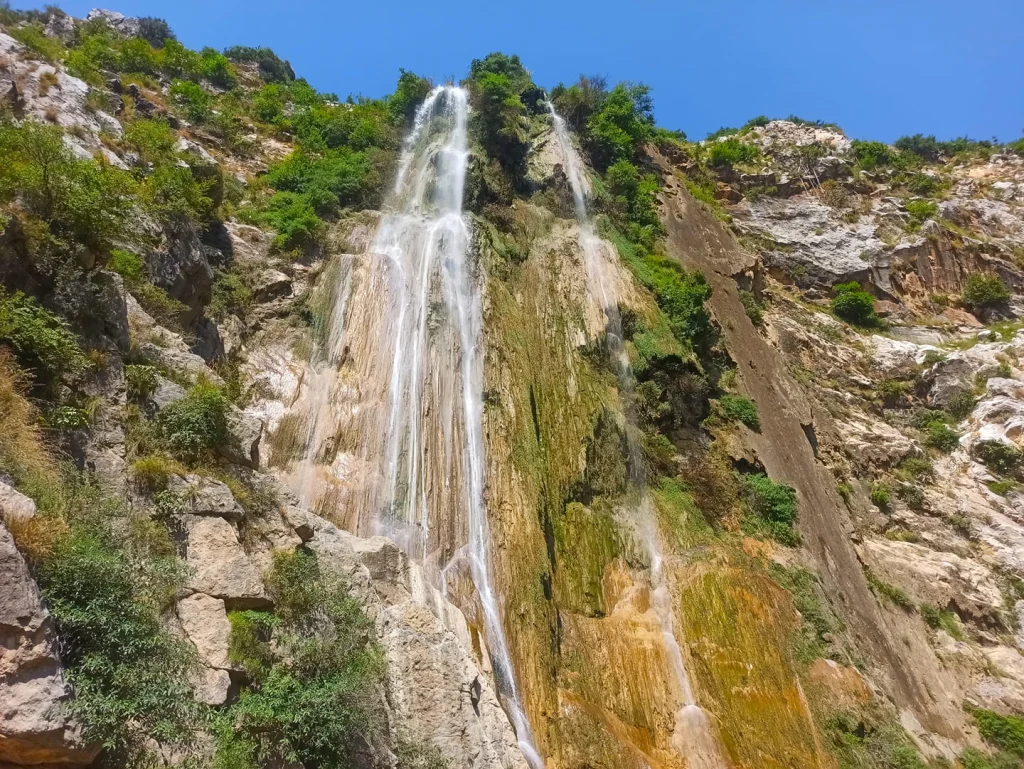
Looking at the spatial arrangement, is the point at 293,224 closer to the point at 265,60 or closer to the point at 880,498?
the point at 880,498

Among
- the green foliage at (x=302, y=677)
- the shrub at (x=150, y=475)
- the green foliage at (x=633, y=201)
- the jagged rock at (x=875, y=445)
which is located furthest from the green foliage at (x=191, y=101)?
the jagged rock at (x=875, y=445)

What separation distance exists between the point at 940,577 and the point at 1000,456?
20.5 feet

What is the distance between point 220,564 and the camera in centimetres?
658

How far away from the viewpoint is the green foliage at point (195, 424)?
759 centimetres

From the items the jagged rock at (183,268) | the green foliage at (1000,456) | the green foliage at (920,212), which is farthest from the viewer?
Answer: the green foliage at (920,212)

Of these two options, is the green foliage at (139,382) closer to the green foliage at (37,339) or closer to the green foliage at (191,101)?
the green foliage at (37,339)

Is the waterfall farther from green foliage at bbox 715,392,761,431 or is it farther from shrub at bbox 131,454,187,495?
shrub at bbox 131,454,187,495

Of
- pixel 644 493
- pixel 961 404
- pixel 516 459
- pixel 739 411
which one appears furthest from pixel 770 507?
pixel 961 404

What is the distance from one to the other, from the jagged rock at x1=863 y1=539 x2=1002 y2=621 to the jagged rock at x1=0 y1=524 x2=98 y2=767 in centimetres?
1961

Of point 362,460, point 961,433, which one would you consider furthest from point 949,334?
point 362,460

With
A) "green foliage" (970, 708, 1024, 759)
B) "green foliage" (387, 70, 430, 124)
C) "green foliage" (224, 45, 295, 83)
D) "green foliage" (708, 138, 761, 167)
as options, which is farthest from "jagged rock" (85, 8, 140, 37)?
"green foliage" (970, 708, 1024, 759)

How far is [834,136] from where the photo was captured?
128 feet

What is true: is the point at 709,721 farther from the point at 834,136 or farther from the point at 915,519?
the point at 834,136

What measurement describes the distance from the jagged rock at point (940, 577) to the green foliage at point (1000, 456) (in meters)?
4.43
